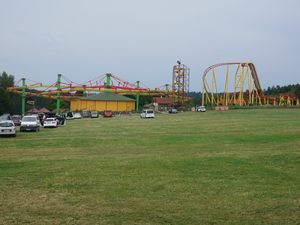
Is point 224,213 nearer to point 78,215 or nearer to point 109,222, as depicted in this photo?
point 109,222

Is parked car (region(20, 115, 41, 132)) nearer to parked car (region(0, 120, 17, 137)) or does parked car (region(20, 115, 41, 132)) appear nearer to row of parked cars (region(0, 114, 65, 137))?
row of parked cars (region(0, 114, 65, 137))

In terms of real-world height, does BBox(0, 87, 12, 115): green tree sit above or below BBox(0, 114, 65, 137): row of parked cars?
above

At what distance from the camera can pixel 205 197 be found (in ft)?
33.6

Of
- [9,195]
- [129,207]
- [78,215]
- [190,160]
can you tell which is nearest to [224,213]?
[129,207]

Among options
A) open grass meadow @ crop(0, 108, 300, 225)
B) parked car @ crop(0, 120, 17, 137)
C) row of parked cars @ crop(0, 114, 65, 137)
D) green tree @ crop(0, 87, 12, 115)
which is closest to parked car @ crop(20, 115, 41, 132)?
row of parked cars @ crop(0, 114, 65, 137)

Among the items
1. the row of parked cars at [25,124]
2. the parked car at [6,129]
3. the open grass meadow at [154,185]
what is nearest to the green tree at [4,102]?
the row of parked cars at [25,124]

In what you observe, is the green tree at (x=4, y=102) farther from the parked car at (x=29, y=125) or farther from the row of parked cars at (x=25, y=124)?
the parked car at (x=29, y=125)

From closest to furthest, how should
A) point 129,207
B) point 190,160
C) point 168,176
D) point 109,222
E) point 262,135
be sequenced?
point 109,222 < point 129,207 < point 168,176 < point 190,160 < point 262,135

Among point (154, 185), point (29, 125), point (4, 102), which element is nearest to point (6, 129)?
point (29, 125)

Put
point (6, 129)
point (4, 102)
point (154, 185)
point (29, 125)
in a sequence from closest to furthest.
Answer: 1. point (154, 185)
2. point (6, 129)
3. point (29, 125)
4. point (4, 102)

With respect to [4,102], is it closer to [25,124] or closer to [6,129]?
[25,124]

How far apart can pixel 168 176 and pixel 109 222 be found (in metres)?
5.39

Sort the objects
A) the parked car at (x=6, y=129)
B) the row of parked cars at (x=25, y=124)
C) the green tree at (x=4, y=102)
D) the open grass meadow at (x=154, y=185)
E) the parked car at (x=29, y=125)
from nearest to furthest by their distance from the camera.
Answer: the open grass meadow at (x=154, y=185) → the parked car at (x=6, y=129) → the row of parked cars at (x=25, y=124) → the parked car at (x=29, y=125) → the green tree at (x=4, y=102)

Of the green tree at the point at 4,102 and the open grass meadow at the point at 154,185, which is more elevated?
the green tree at the point at 4,102
